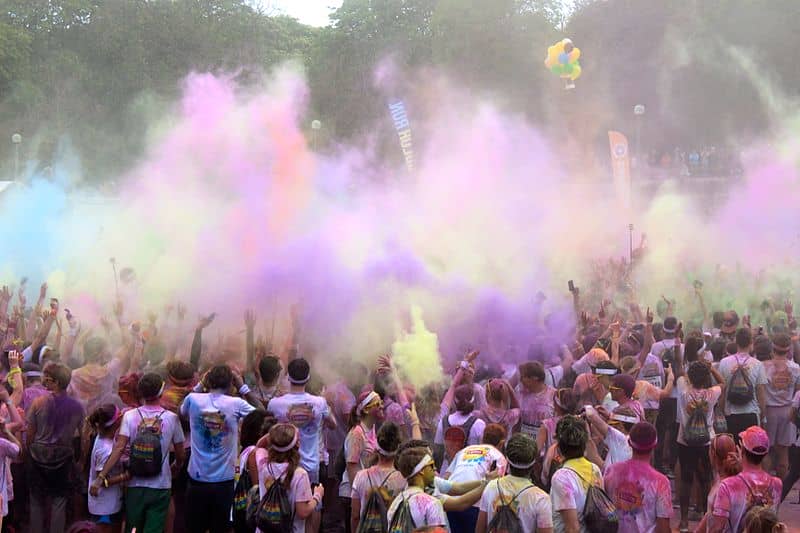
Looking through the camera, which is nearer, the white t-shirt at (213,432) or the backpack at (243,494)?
the backpack at (243,494)

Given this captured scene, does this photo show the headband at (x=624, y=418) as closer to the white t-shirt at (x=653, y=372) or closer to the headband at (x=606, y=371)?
the headband at (x=606, y=371)

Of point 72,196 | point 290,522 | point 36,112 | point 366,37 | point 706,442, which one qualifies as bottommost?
point 706,442

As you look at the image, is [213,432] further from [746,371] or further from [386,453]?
[746,371]

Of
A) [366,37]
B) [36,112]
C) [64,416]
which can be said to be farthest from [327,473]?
[366,37]

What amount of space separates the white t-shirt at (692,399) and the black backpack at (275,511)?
12.4ft

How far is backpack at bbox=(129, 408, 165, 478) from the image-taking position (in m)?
5.98

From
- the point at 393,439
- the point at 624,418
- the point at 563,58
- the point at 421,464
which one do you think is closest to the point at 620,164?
the point at 563,58

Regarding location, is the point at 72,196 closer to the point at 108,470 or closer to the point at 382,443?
the point at 108,470

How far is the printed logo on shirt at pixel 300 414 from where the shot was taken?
20.6ft

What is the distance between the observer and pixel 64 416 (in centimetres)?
660

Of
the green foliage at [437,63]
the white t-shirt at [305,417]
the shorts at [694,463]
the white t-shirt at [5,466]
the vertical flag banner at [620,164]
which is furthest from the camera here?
the green foliage at [437,63]

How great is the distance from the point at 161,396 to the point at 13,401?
3.24 feet

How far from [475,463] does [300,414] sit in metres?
1.39

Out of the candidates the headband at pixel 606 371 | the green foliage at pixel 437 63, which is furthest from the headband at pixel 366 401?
the green foliage at pixel 437 63
